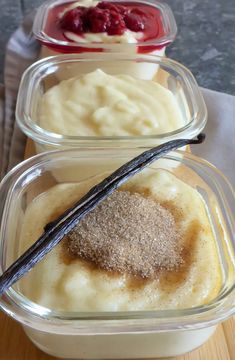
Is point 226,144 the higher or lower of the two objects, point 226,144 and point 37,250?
the lower

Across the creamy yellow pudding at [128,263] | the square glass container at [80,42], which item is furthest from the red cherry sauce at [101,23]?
the creamy yellow pudding at [128,263]

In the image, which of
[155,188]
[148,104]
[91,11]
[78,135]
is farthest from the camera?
[91,11]

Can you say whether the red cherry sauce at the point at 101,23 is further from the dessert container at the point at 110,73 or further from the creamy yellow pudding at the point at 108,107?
the creamy yellow pudding at the point at 108,107

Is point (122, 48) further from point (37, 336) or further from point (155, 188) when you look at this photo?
point (37, 336)

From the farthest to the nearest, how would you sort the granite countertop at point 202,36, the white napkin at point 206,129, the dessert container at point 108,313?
the granite countertop at point 202,36, the white napkin at point 206,129, the dessert container at point 108,313

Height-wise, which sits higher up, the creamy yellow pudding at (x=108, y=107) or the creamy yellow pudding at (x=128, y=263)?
the creamy yellow pudding at (x=128, y=263)

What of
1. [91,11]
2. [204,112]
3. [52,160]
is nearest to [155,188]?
[52,160]

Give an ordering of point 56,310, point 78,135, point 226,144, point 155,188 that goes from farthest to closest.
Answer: point 226,144 < point 78,135 < point 155,188 < point 56,310
